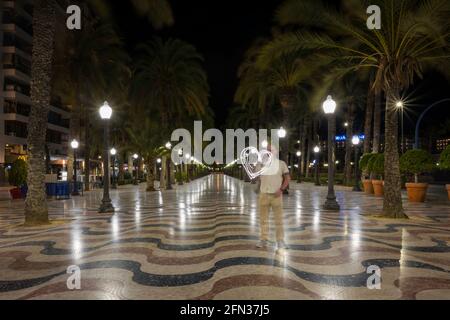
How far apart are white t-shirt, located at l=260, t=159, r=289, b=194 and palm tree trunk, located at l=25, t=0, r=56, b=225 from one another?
24.2ft

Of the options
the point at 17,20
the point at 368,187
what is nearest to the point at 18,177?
the point at 368,187

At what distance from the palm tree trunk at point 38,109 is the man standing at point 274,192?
7.24 meters

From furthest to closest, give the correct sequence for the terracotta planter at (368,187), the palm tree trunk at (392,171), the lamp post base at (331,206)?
the terracotta planter at (368,187) < the lamp post base at (331,206) < the palm tree trunk at (392,171)

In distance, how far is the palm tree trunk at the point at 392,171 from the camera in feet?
39.4

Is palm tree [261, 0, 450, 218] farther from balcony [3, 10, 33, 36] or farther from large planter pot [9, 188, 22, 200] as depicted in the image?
balcony [3, 10, 33, 36]

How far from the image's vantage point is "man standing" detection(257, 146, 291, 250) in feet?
23.9

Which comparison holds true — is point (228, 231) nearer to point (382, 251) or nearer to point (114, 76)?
point (382, 251)

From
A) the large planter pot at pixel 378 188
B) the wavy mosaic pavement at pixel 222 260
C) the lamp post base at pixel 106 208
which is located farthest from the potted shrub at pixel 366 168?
the lamp post base at pixel 106 208

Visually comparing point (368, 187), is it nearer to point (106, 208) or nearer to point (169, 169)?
point (106, 208)

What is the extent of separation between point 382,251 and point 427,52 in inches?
335

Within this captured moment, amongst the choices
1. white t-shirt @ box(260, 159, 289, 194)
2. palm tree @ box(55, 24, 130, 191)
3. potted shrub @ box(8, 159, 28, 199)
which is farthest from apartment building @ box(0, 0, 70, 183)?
white t-shirt @ box(260, 159, 289, 194)

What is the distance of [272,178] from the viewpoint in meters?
7.28

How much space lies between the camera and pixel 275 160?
7.35 m

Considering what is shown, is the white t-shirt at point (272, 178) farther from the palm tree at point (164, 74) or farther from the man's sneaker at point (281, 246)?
the palm tree at point (164, 74)
